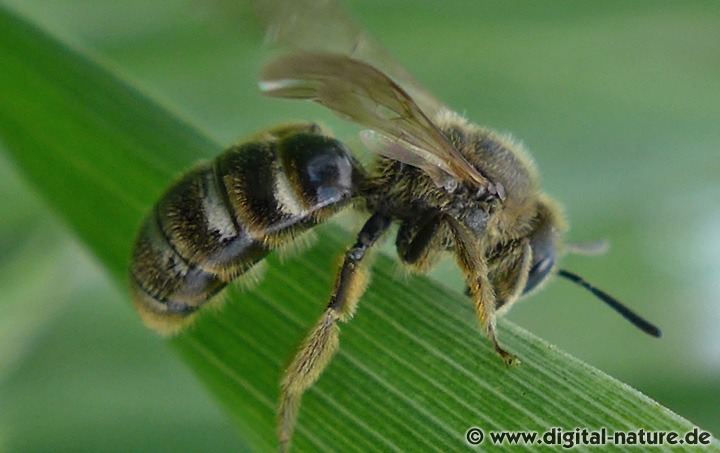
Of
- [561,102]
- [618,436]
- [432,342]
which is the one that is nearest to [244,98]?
[561,102]

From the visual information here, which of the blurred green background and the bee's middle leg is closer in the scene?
the bee's middle leg

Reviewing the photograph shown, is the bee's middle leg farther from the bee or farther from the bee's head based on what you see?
the bee's head

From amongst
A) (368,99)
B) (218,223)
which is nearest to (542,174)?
(368,99)

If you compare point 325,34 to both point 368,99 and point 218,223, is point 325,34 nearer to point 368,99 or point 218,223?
point 368,99

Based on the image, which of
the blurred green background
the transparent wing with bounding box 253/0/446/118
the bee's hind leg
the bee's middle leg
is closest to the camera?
the bee's hind leg

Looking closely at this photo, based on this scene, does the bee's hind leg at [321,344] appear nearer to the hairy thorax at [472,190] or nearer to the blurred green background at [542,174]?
the hairy thorax at [472,190]

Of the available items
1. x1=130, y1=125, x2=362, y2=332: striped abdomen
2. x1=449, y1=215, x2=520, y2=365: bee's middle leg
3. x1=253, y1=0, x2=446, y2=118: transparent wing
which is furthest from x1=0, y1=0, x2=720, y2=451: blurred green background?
x1=449, y1=215, x2=520, y2=365: bee's middle leg
